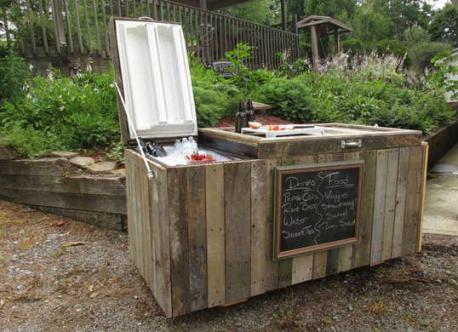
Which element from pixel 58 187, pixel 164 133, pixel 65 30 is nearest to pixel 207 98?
pixel 164 133

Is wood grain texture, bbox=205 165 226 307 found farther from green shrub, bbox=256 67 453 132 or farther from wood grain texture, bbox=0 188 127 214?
green shrub, bbox=256 67 453 132

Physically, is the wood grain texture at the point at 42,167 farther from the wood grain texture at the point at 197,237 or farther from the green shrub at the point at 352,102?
the green shrub at the point at 352,102

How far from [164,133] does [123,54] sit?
564 mm

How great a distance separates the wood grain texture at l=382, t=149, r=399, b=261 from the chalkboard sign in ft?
0.78

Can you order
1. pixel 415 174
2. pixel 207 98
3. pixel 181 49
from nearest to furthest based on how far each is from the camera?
1. pixel 415 174
2. pixel 181 49
3. pixel 207 98

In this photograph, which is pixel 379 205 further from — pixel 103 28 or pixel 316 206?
pixel 103 28

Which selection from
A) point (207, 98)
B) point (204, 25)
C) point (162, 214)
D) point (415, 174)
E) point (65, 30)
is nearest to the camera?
point (162, 214)

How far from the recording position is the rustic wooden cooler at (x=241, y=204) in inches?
73.3

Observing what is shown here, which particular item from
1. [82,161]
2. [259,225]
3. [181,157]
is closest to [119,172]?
[82,161]

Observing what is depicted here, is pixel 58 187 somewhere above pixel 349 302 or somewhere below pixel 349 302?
above

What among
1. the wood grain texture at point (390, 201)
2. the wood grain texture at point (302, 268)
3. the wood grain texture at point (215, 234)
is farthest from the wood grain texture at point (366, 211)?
the wood grain texture at point (215, 234)

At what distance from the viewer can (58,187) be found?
3414 millimetres

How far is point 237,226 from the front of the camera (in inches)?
77.4

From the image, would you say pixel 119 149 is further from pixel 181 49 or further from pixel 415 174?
pixel 415 174
